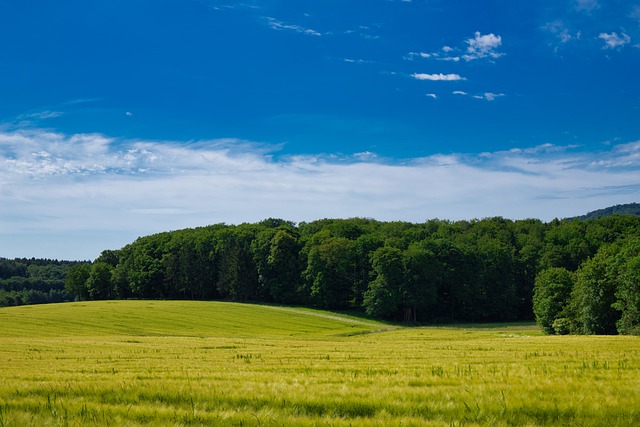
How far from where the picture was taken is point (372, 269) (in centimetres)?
11025

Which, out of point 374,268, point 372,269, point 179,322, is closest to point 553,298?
point 374,268

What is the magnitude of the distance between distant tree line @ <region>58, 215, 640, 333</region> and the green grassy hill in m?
11.7

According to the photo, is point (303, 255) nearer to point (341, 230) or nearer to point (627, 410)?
point (341, 230)

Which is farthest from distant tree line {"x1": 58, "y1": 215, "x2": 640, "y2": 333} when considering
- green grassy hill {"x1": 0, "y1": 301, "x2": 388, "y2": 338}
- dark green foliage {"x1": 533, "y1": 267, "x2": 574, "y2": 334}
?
green grassy hill {"x1": 0, "y1": 301, "x2": 388, "y2": 338}

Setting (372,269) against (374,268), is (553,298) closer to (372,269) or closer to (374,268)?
(374,268)

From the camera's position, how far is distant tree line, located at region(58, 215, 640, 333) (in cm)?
10062

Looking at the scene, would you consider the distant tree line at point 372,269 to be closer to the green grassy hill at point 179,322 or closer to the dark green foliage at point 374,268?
the dark green foliage at point 374,268

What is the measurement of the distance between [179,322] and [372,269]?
167 ft

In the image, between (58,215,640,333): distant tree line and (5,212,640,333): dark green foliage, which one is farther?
(58,215,640,333): distant tree line

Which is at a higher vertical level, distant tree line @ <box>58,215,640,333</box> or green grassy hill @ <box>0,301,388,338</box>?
distant tree line @ <box>58,215,640,333</box>

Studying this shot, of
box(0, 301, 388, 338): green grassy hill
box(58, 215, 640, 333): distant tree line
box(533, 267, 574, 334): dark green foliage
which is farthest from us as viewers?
box(58, 215, 640, 333): distant tree line

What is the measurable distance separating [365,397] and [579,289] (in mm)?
65649

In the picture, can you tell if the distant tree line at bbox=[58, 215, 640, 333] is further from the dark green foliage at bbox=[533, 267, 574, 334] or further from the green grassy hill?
the green grassy hill

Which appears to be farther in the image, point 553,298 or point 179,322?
point 553,298
